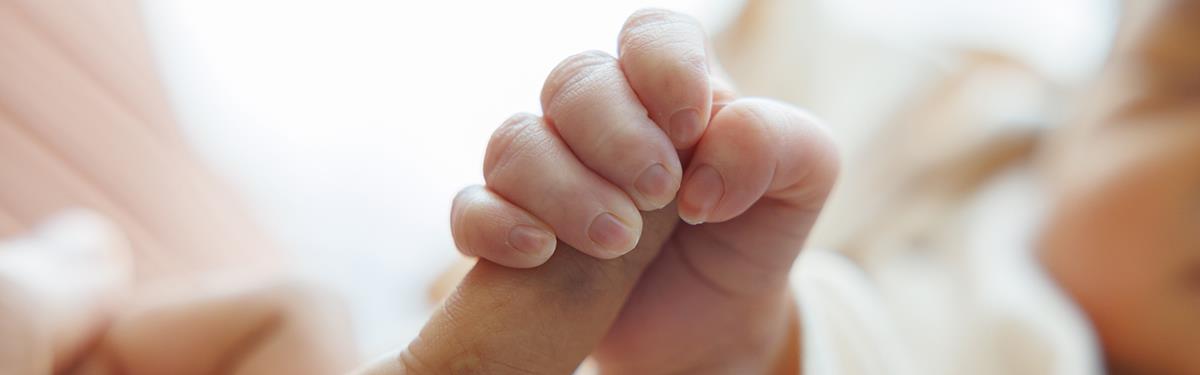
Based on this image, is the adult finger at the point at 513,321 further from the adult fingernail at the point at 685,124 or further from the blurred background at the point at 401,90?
the blurred background at the point at 401,90

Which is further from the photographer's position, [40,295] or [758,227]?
[40,295]

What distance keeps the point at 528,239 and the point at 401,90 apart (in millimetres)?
572

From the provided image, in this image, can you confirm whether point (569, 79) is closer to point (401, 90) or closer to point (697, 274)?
point (697, 274)

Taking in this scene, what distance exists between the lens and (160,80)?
0.97m

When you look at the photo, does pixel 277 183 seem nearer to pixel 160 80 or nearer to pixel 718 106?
pixel 160 80

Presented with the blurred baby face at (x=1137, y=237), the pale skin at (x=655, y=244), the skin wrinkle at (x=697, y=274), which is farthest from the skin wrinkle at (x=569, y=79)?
the blurred baby face at (x=1137, y=237)

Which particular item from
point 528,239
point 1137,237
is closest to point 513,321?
point 528,239

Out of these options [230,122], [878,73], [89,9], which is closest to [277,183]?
[230,122]

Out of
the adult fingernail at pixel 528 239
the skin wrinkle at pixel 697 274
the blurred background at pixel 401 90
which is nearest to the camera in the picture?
the adult fingernail at pixel 528 239

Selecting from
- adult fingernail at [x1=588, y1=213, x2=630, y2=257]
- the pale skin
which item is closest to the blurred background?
the pale skin

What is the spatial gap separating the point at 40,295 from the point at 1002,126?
0.77 metres

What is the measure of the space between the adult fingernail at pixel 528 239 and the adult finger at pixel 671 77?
0.23 ft

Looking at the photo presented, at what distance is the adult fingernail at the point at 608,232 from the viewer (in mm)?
416

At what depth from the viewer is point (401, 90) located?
0.95 m
